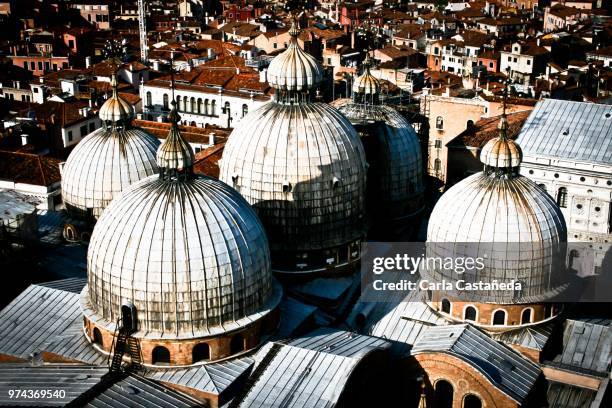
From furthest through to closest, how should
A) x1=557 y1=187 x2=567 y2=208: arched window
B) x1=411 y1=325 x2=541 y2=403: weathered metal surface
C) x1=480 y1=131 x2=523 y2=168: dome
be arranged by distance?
x1=557 y1=187 x2=567 y2=208: arched window < x1=480 y1=131 x2=523 y2=168: dome < x1=411 y1=325 x2=541 y2=403: weathered metal surface

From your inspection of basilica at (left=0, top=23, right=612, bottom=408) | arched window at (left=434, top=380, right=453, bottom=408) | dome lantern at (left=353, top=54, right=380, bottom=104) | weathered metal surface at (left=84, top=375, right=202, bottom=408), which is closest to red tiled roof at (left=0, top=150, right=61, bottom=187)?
basilica at (left=0, top=23, right=612, bottom=408)

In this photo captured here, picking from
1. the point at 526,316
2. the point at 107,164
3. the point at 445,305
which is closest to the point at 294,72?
the point at 107,164

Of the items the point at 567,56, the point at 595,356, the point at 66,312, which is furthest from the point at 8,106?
the point at 567,56

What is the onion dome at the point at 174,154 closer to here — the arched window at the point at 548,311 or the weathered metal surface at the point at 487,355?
the weathered metal surface at the point at 487,355

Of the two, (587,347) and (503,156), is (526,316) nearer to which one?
(587,347)

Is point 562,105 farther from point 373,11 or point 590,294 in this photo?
point 373,11

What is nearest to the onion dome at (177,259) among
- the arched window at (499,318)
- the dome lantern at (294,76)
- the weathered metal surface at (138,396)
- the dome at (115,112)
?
the weathered metal surface at (138,396)

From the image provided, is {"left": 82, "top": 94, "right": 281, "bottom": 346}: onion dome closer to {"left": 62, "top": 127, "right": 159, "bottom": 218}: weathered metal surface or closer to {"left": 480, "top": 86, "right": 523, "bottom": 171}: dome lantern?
{"left": 62, "top": 127, "right": 159, "bottom": 218}: weathered metal surface
